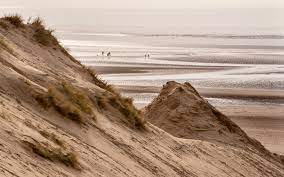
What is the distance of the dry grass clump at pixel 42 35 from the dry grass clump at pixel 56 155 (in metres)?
6.13

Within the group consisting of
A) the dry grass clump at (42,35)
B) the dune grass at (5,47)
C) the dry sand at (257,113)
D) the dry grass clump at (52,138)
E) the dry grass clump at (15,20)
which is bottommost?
the dry sand at (257,113)

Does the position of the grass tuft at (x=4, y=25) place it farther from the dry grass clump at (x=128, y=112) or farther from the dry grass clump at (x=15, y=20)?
the dry grass clump at (x=128, y=112)

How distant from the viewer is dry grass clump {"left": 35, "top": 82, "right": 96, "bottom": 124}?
955 centimetres

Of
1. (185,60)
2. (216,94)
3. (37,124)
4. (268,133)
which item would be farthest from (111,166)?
(185,60)

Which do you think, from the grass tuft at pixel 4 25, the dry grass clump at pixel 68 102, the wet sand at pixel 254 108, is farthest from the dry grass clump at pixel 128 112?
the wet sand at pixel 254 108

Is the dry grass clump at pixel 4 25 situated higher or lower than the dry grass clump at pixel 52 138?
higher

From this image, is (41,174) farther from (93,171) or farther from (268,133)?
(268,133)

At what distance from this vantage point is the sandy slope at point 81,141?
7723 mm

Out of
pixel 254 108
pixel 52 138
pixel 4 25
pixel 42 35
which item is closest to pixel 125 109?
pixel 52 138

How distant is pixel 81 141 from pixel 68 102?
95cm

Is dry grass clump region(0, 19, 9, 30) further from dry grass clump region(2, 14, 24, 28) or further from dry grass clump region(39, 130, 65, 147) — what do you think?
dry grass clump region(39, 130, 65, 147)

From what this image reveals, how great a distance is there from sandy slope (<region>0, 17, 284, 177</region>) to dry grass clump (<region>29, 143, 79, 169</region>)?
7cm

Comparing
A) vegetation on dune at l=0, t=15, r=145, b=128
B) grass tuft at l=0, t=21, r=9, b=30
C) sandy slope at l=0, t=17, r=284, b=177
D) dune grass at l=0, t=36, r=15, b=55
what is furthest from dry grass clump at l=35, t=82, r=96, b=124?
grass tuft at l=0, t=21, r=9, b=30

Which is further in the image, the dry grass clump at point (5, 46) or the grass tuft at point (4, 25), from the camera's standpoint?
the grass tuft at point (4, 25)
